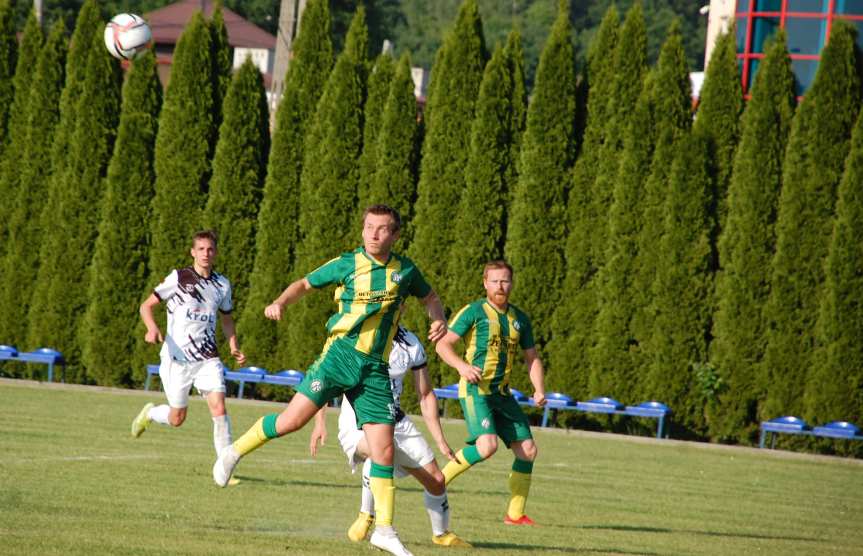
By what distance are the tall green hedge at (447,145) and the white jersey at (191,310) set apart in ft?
31.6

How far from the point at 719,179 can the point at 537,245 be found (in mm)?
3131

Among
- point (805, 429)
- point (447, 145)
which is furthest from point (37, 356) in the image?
point (805, 429)

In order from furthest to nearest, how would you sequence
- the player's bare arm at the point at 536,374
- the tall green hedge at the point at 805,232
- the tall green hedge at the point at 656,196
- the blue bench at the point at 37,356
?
the blue bench at the point at 37,356 < the tall green hedge at the point at 656,196 < the tall green hedge at the point at 805,232 < the player's bare arm at the point at 536,374

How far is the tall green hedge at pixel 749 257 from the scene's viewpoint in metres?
20.1

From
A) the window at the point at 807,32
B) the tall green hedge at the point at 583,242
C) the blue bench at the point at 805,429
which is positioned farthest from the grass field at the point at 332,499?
the window at the point at 807,32

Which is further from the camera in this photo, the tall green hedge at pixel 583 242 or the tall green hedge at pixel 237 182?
the tall green hedge at pixel 237 182

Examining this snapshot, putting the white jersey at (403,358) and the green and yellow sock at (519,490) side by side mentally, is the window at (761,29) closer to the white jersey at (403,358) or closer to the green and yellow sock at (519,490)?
the green and yellow sock at (519,490)

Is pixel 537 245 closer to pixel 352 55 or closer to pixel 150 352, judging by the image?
pixel 352 55

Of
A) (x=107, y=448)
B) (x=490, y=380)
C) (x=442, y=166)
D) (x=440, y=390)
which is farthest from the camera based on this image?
(x=442, y=166)

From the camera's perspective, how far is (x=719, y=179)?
20.7 meters

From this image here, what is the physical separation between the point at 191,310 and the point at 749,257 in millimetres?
10737

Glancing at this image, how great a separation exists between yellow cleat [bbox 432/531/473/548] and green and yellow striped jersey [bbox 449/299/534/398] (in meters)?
1.94

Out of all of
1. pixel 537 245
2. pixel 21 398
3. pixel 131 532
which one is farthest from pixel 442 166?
pixel 131 532

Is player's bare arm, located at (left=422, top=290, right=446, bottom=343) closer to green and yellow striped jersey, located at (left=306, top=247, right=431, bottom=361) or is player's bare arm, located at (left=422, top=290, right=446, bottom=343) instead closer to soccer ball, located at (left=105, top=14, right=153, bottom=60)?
green and yellow striped jersey, located at (left=306, top=247, right=431, bottom=361)
